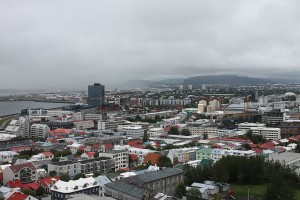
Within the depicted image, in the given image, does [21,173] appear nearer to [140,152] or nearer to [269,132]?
[140,152]

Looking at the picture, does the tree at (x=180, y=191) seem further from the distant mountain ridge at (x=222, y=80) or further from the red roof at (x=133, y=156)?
the distant mountain ridge at (x=222, y=80)

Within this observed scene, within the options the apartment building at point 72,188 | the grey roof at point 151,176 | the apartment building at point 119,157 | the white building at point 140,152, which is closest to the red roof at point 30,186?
the apartment building at point 72,188

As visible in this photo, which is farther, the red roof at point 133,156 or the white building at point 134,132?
the white building at point 134,132

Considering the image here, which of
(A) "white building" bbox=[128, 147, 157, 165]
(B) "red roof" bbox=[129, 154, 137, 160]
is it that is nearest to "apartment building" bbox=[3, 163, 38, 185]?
(B) "red roof" bbox=[129, 154, 137, 160]

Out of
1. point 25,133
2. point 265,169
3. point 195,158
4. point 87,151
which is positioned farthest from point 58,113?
point 265,169

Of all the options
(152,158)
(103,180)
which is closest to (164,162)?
(152,158)

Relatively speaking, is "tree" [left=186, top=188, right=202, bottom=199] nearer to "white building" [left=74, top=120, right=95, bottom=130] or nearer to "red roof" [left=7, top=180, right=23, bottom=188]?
"red roof" [left=7, top=180, right=23, bottom=188]

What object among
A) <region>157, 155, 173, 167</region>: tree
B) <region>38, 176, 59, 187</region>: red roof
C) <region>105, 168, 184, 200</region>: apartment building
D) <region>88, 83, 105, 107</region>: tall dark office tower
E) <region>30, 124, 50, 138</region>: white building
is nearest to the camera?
<region>105, 168, 184, 200</region>: apartment building
